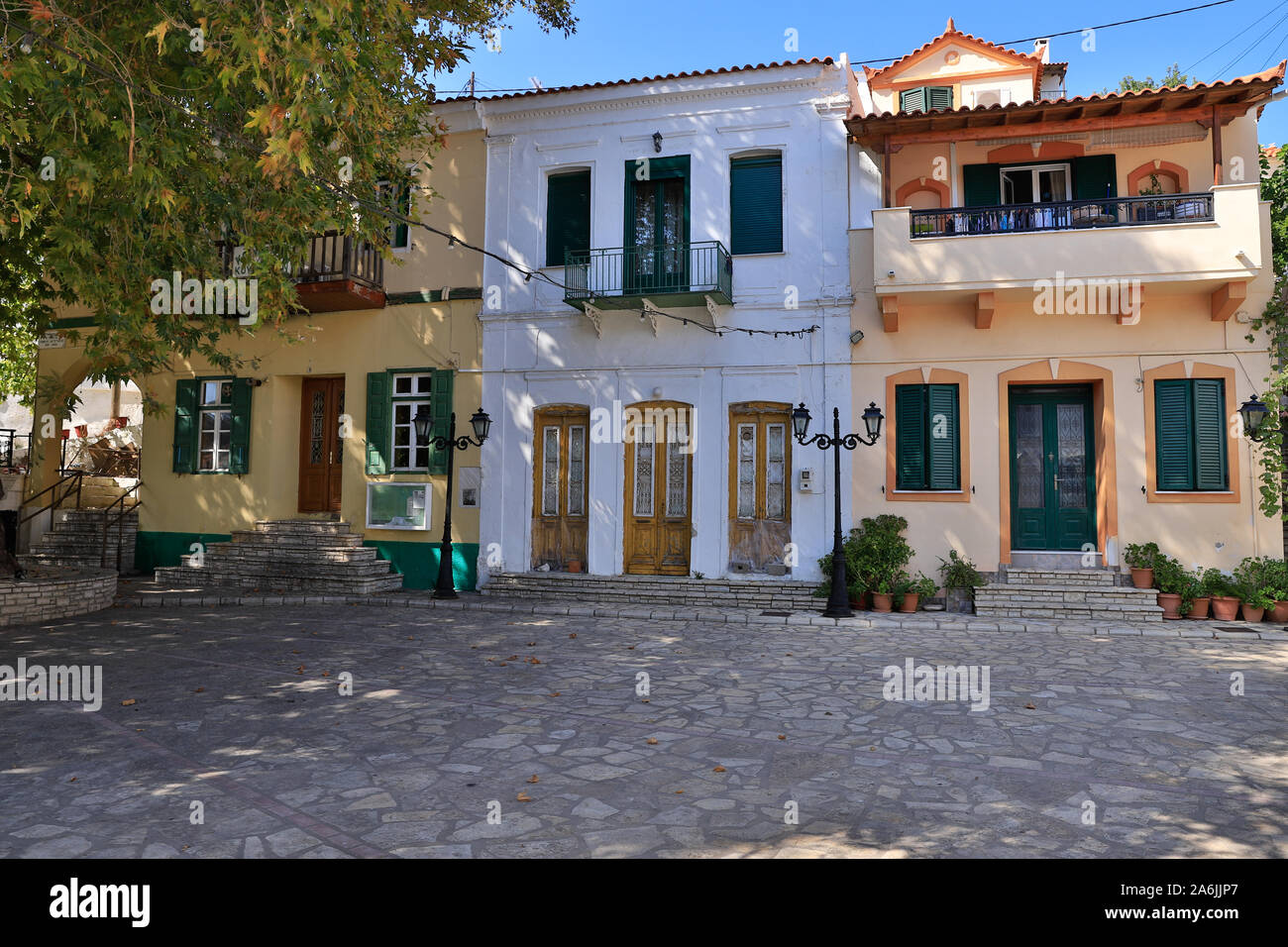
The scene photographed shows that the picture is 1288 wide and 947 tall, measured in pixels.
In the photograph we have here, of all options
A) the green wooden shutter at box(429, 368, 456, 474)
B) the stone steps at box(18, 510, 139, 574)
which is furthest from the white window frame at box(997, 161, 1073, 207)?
the stone steps at box(18, 510, 139, 574)

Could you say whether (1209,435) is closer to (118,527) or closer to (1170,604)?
(1170,604)

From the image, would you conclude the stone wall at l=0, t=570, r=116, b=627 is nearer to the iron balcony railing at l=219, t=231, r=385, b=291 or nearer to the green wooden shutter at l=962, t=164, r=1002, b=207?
the iron balcony railing at l=219, t=231, r=385, b=291

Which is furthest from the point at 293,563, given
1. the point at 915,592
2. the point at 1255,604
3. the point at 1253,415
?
the point at 1253,415

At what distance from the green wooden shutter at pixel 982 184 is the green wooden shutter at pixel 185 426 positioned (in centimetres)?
1435

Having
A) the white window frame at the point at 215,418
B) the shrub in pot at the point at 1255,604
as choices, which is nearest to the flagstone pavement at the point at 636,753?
the shrub in pot at the point at 1255,604

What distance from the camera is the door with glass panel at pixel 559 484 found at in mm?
14383

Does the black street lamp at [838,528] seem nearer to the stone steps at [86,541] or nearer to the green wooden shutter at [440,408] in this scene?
the green wooden shutter at [440,408]

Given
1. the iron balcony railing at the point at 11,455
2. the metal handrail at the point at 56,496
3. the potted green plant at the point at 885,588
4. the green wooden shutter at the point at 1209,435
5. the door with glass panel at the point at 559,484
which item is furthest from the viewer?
the iron balcony railing at the point at 11,455

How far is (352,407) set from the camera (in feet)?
50.2

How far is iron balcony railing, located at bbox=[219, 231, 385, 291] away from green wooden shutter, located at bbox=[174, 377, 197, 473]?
2.85 m

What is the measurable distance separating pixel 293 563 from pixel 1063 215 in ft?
43.7
